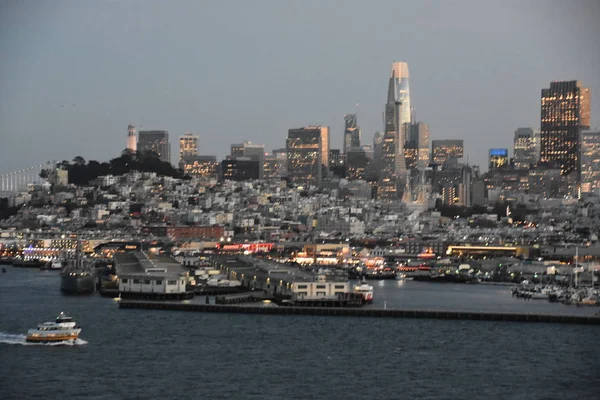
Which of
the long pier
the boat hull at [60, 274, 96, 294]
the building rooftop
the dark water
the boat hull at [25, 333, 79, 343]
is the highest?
the building rooftop

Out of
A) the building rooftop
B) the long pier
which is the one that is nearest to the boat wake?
the long pier

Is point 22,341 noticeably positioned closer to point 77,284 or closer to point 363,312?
point 363,312

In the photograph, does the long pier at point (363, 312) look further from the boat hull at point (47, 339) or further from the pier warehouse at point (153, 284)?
the boat hull at point (47, 339)

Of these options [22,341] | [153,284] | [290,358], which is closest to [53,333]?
[22,341]

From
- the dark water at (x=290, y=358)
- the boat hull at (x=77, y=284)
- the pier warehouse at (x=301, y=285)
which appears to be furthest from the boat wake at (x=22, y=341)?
the boat hull at (x=77, y=284)

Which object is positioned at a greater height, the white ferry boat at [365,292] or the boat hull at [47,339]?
the white ferry boat at [365,292]

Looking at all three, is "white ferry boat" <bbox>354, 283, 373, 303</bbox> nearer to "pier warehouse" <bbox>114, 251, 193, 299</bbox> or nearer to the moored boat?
"pier warehouse" <bbox>114, 251, 193, 299</bbox>
